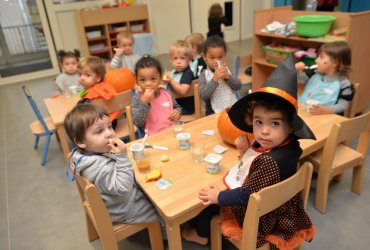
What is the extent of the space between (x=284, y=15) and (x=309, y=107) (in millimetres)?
2581

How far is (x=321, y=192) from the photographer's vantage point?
2.34 meters

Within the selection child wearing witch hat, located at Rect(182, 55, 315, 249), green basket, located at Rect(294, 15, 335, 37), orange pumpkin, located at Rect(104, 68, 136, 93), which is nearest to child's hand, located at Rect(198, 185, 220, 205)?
child wearing witch hat, located at Rect(182, 55, 315, 249)

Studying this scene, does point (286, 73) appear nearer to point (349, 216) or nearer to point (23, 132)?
point (349, 216)

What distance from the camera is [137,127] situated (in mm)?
2561

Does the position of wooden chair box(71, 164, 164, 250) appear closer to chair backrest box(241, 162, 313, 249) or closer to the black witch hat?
chair backrest box(241, 162, 313, 249)

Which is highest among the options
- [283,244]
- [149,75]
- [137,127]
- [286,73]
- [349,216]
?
[286,73]

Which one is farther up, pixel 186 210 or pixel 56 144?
pixel 186 210

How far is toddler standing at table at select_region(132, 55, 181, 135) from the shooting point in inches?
93.3

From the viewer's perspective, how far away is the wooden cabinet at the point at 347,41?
3346 mm

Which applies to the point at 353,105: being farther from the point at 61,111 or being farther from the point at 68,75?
the point at 68,75

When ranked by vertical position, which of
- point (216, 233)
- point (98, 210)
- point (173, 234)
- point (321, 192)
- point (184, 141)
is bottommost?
point (321, 192)

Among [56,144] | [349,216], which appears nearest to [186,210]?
[349,216]

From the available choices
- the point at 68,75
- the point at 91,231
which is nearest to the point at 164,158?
the point at 91,231

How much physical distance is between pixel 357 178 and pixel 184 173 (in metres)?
1.73
